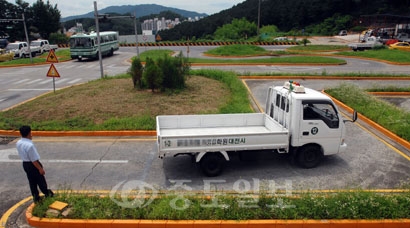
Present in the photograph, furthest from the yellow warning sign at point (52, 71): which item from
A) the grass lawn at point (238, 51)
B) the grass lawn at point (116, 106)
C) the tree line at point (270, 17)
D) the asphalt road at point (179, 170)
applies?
the tree line at point (270, 17)

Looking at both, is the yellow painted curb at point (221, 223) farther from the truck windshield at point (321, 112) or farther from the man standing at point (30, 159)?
the truck windshield at point (321, 112)

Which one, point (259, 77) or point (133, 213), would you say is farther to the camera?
point (259, 77)

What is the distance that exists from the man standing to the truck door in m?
5.74

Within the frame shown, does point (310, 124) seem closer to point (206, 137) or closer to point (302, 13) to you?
point (206, 137)

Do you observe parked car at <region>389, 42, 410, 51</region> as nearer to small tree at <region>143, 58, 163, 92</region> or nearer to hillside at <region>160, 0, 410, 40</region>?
small tree at <region>143, 58, 163, 92</region>

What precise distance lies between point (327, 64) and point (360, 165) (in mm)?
20291

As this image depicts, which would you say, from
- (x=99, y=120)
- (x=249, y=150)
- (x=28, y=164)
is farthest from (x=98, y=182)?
(x=99, y=120)

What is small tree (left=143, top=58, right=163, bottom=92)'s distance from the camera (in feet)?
48.4

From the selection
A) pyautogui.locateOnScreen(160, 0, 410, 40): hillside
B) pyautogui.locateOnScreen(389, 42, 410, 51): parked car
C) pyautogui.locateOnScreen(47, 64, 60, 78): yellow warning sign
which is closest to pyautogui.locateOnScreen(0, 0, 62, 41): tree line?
pyautogui.locateOnScreen(160, 0, 410, 40): hillside

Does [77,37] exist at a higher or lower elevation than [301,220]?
higher

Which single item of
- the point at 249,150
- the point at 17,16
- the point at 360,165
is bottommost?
the point at 360,165

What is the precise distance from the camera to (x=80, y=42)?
3297cm

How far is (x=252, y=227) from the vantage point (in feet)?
19.2

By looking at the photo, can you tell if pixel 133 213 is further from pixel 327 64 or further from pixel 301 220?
pixel 327 64
